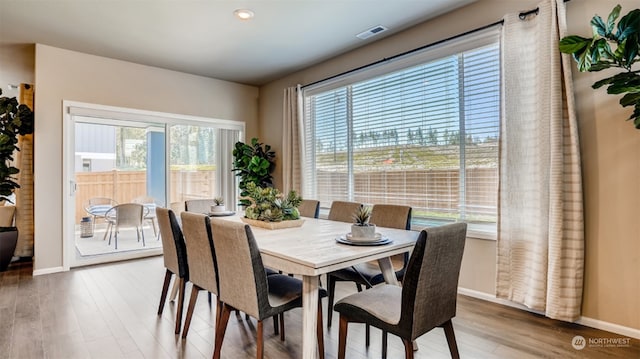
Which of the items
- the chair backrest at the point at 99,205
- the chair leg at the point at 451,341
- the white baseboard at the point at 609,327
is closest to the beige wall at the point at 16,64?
the chair backrest at the point at 99,205

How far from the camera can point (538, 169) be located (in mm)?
2633

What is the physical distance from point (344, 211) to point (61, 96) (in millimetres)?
3774

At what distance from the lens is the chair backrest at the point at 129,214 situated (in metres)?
4.93

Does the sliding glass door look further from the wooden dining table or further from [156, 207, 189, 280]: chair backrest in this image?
the wooden dining table

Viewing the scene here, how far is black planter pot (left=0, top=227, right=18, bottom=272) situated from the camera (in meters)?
4.09

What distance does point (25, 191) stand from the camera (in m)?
4.59

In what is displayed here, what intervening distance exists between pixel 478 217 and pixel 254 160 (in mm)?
3352

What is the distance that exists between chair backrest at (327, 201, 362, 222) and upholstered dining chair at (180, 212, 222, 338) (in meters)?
1.40

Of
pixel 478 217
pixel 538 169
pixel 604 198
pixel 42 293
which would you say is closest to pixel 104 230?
pixel 42 293

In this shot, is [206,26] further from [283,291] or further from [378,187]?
[283,291]

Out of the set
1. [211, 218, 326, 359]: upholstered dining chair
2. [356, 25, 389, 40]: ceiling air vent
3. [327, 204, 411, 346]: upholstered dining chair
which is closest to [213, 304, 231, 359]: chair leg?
[211, 218, 326, 359]: upholstered dining chair

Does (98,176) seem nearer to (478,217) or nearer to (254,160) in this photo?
(254,160)

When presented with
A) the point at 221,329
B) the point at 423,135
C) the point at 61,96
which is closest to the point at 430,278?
the point at 221,329

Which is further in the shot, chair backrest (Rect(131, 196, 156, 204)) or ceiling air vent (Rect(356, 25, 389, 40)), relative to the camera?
chair backrest (Rect(131, 196, 156, 204))
